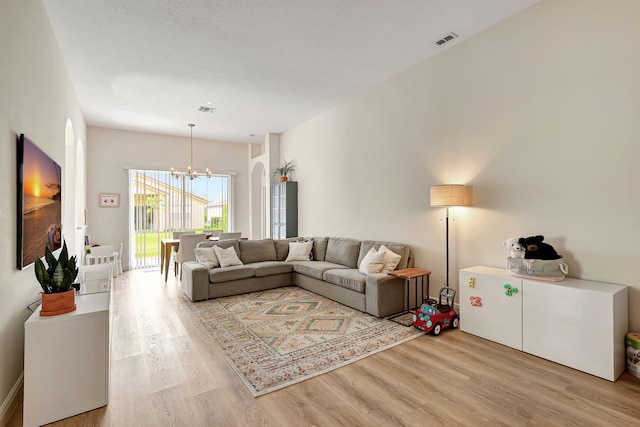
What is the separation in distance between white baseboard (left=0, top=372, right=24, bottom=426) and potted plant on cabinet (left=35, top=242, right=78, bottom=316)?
0.58 meters

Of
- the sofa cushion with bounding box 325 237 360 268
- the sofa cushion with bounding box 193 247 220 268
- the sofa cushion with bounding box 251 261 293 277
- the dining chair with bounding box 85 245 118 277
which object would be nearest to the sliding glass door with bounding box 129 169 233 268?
the dining chair with bounding box 85 245 118 277

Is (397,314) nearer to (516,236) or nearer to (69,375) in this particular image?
(516,236)

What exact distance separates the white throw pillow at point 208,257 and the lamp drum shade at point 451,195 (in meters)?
3.29

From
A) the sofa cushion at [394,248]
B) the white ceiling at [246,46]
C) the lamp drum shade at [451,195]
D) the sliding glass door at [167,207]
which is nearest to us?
the white ceiling at [246,46]

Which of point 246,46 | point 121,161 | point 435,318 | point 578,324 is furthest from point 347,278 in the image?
point 121,161

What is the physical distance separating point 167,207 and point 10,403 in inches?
243

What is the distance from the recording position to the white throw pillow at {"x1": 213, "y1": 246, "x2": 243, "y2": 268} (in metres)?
4.86

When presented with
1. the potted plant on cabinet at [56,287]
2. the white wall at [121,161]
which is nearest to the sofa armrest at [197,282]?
the potted plant on cabinet at [56,287]

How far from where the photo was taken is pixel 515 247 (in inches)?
117

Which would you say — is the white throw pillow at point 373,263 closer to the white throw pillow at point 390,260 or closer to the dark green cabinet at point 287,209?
the white throw pillow at point 390,260

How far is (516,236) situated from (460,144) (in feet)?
3.98

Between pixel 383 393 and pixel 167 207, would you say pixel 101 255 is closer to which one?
pixel 167 207

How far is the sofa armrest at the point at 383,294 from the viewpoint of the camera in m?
3.71

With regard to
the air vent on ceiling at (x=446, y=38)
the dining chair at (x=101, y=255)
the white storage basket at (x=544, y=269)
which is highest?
the air vent on ceiling at (x=446, y=38)
